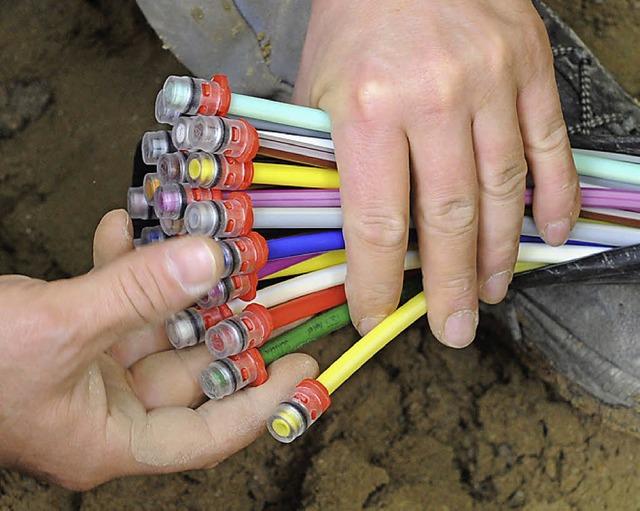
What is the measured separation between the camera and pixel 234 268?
0.69 metres

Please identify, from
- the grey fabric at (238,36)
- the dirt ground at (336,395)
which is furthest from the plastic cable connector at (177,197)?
the dirt ground at (336,395)

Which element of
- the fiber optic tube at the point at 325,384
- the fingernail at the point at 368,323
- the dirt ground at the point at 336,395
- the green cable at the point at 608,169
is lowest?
the dirt ground at the point at 336,395

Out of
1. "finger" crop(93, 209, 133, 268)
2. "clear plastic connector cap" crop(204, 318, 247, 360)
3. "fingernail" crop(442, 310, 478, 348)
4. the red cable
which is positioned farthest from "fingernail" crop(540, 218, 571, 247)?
"finger" crop(93, 209, 133, 268)

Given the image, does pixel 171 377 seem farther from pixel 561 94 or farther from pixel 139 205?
pixel 561 94

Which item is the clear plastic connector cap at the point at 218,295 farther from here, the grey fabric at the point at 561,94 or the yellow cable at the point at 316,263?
the grey fabric at the point at 561,94

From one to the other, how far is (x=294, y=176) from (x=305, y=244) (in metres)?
0.07

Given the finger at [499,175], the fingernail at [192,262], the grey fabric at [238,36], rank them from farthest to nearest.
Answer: the grey fabric at [238,36]
the finger at [499,175]
the fingernail at [192,262]

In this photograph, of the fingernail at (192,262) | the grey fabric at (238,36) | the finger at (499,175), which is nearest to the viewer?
the fingernail at (192,262)

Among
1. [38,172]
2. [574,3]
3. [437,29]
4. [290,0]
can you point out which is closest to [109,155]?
[38,172]

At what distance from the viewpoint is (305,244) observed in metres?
0.75

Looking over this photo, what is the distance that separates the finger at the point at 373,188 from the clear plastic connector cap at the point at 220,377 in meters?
0.16

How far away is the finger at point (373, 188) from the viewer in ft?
2.34

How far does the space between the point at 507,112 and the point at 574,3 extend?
0.67m

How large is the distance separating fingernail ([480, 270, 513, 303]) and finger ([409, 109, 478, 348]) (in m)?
0.04
